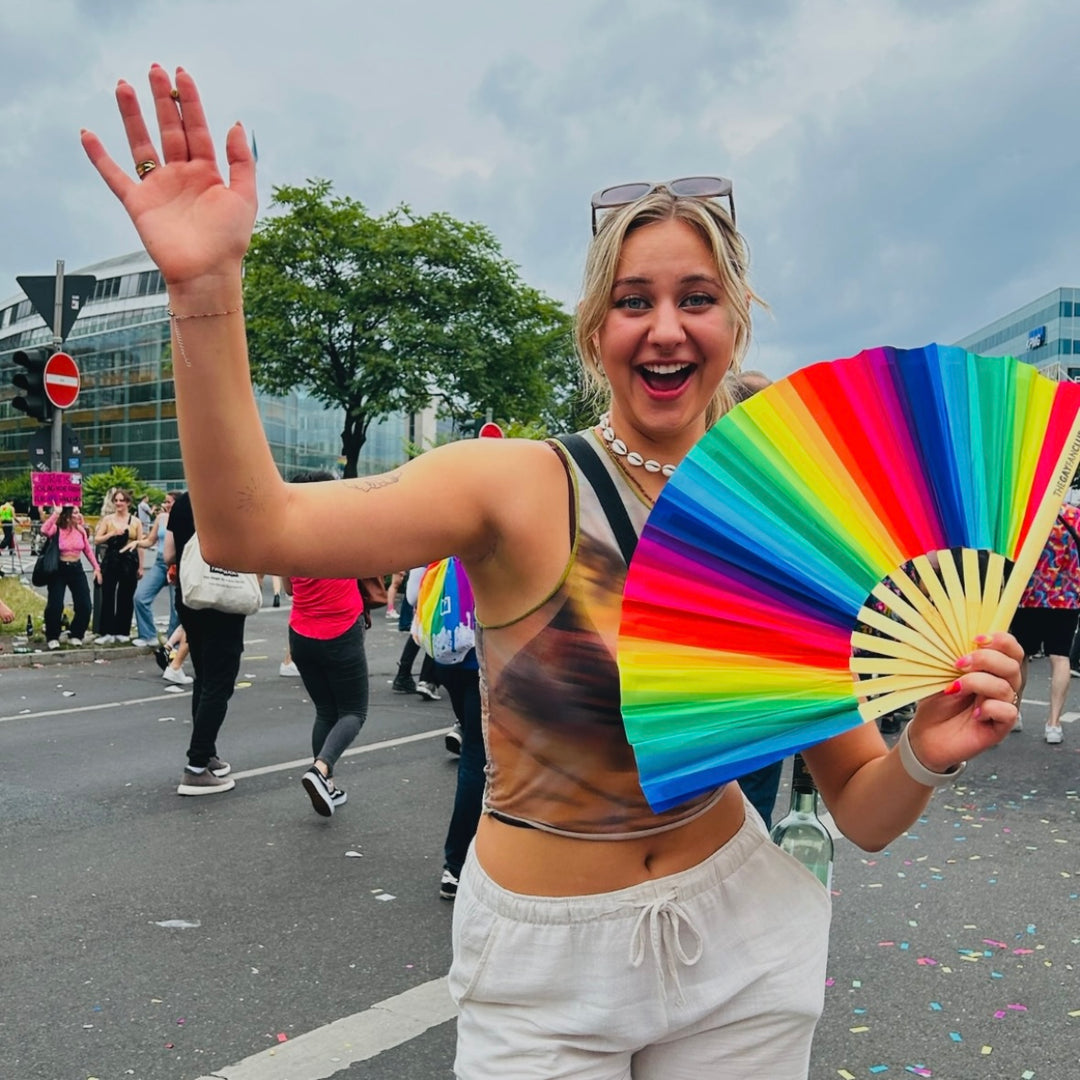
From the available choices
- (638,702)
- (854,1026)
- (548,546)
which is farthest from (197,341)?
(854,1026)

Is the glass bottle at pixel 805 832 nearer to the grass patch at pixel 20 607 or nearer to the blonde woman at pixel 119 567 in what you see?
the blonde woman at pixel 119 567

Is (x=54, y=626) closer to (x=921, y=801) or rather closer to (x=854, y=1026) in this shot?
(x=854, y=1026)

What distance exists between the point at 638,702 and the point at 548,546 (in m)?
0.26

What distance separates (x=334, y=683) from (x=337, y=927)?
1938 millimetres

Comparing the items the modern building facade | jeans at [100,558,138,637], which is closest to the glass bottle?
jeans at [100,558,138,637]

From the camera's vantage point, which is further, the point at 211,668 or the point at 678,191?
the point at 211,668

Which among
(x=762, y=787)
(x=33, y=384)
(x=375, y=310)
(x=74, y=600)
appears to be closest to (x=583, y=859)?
(x=762, y=787)

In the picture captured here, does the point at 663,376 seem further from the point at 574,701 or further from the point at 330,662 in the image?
the point at 330,662

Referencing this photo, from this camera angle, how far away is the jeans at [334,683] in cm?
598

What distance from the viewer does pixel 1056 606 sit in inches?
301

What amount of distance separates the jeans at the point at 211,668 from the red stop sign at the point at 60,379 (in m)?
6.72

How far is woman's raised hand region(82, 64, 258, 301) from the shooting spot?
124cm

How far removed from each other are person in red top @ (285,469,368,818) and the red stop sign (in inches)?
296

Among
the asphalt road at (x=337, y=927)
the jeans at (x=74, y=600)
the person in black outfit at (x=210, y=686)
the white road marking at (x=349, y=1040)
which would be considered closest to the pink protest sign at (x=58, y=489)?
the jeans at (x=74, y=600)
